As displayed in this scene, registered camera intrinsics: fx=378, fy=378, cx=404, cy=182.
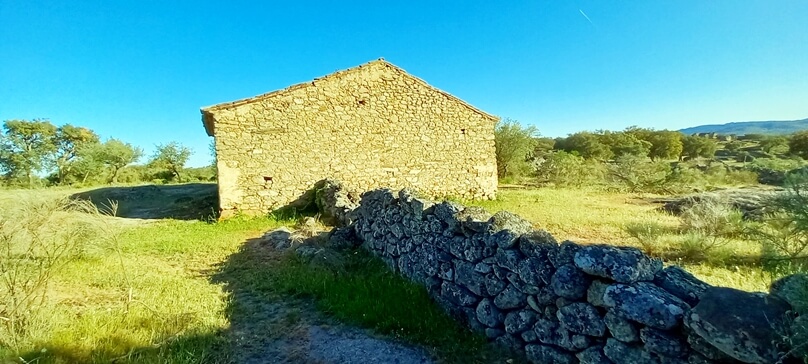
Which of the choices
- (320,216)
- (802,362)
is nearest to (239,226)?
(320,216)

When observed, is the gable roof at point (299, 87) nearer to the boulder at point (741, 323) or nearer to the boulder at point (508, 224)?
the boulder at point (508, 224)

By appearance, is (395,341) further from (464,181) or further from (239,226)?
(464,181)

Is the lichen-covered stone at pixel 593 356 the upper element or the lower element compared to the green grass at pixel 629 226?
upper

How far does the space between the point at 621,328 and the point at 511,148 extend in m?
21.6

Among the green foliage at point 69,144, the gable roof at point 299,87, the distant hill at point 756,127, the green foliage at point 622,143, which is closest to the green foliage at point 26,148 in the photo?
the green foliage at point 69,144

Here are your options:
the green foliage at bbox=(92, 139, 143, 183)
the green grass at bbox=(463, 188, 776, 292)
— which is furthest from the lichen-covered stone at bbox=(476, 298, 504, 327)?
the green foliage at bbox=(92, 139, 143, 183)

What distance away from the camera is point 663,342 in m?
2.14

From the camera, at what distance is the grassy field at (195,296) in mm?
3291

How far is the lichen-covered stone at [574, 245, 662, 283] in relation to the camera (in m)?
2.42

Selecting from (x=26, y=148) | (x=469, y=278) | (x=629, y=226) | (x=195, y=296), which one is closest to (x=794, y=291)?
(x=469, y=278)

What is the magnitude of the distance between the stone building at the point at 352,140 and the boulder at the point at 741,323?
1099 centimetres

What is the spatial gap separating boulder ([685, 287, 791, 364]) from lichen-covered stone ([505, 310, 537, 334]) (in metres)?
Result: 1.23

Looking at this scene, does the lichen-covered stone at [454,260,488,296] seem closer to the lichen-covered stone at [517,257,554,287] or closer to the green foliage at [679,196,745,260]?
the lichen-covered stone at [517,257,554,287]

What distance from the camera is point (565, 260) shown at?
284 centimetres
